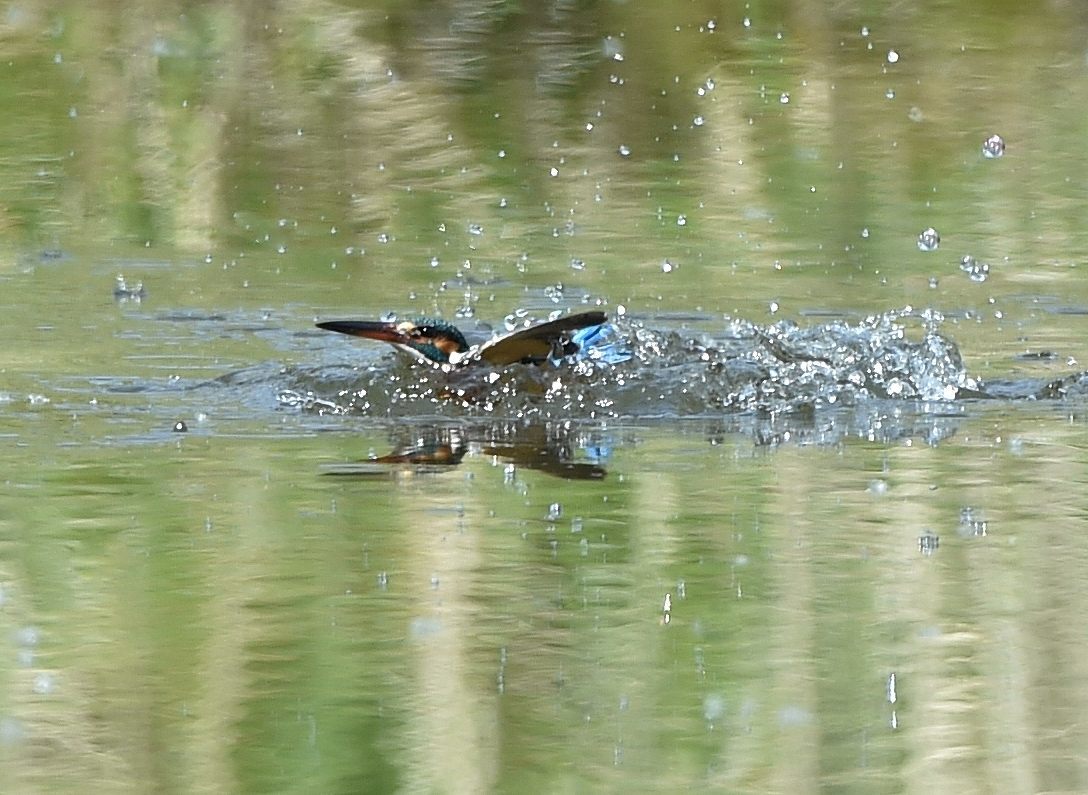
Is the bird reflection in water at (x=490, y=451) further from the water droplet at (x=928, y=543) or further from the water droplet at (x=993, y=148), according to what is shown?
the water droplet at (x=993, y=148)

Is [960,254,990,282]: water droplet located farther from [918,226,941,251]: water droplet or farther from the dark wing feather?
the dark wing feather

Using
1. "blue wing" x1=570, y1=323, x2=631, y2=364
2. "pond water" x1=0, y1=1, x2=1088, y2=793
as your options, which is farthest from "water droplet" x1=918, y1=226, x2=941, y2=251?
"blue wing" x1=570, y1=323, x2=631, y2=364

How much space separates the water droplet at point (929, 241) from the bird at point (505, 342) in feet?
9.63

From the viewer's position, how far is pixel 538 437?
20.2 feet

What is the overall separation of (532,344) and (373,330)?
1.57 feet

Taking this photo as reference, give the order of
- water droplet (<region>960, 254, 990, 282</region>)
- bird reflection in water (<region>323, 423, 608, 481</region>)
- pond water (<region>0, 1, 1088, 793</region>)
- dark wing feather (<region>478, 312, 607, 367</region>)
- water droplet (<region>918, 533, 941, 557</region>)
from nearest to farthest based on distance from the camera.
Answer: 1. pond water (<region>0, 1, 1088, 793</region>)
2. water droplet (<region>918, 533, 941, 557</region>)
3. bird reflection in water (<region>323, 423, 608, 481</region>)
4. dark wing feather (<region>478, 312, 607, 367</region>)
5. water droplet (<region>960, 254, 990, 282</region>)

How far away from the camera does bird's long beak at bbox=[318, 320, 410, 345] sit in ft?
22.4

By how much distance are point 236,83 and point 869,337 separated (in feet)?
22.9

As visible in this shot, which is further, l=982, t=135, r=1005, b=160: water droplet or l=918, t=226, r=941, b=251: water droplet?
l=982, t=135, r=1005, b=160: water droplet

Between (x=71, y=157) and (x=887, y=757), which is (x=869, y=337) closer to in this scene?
(x=887, y=757)

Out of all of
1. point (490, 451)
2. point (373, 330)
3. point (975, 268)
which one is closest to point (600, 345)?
point (373, 330)

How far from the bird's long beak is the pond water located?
0.11 meters

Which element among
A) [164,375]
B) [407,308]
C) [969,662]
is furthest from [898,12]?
[969,662]

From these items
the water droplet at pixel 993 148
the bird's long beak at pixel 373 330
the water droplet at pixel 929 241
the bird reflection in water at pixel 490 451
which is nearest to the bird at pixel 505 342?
the bird's long beak at pixel 373 330
